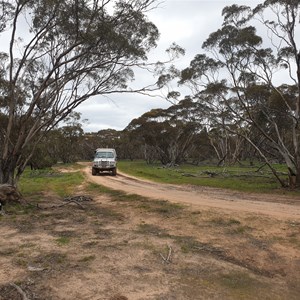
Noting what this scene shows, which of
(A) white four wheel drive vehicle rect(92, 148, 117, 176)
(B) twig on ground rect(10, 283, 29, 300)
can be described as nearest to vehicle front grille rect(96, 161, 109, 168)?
(A) white four wheel drive vehicle rect(92, 148, 117, 176)

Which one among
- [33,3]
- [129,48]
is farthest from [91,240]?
[33,3]

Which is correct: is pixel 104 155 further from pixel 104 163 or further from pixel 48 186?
pixel 48 186

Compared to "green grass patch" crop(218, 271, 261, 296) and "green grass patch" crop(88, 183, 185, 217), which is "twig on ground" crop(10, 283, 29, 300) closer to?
"green grass patch" crop(218, 271, 261, 296)

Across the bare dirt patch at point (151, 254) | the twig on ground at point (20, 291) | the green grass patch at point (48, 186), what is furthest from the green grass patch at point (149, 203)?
the twig on ground at point (20, 291)

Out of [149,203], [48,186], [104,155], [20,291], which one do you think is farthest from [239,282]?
[104,155]

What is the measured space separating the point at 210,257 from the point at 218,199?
26.3 ft

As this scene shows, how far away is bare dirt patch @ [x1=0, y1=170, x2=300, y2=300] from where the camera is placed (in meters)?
5.46

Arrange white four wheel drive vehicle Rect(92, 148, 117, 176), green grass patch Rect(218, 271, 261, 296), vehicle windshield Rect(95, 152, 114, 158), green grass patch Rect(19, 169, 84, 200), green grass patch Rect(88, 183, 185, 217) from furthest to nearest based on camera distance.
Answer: vehicle windshield Rect(95, 152, 114, 158) → white four wheel drive vehicle Rect(92, 148, 117, 176) → green grass patch Rect(19, 169, 84, 200) → green grass patch Rect(88, 183, 185, 217) → green grass patch Rect(218, 271, 261, 296)

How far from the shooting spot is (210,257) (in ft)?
23.3

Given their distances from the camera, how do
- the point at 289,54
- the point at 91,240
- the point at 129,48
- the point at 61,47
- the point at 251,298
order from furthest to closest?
the point at 289,54 < the point at 61,47 < the point at 129,48 < the point at 91,240 < the point at 251,298

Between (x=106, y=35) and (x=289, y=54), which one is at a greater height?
(x=289, y=54)

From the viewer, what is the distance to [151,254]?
7.18 m

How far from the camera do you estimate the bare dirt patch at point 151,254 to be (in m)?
5.46

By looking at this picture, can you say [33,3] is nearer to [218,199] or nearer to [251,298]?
[218,199]
